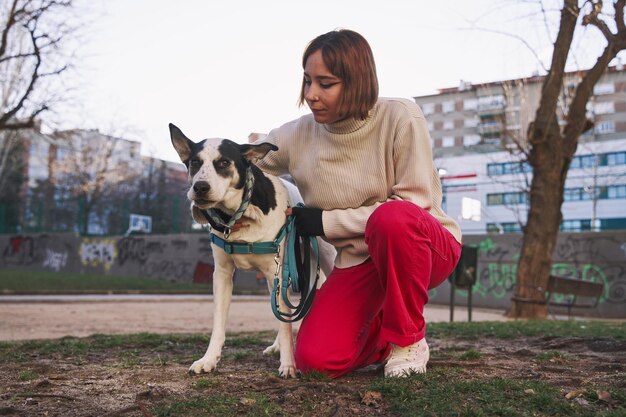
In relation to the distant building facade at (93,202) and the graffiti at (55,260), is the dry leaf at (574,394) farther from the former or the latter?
the graffiti at (55,260)

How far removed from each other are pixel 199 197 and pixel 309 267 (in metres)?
0.91

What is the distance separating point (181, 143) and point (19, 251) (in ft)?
97.4

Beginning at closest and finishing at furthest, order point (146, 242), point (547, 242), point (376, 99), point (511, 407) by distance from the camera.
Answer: point (511, 407) < point (376, 99) < point (547, 242) < point (146, 242)

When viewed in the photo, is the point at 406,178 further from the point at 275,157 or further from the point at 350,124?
the point at 275,157

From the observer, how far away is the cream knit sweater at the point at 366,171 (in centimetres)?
347

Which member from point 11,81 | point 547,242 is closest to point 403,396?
point 547,242

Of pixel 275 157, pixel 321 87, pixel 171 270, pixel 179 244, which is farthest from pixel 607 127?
pixel 321 87

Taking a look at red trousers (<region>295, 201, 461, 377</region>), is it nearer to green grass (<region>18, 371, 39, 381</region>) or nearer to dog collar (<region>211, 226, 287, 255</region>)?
dog collar (<region>211, 226, 287, 255</region>)

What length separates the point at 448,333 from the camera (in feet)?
20.1

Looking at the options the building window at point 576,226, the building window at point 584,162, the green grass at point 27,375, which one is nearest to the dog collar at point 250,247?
the green grass at point 27,375

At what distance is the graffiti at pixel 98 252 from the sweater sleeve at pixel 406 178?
25.2m

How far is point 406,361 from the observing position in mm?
3277

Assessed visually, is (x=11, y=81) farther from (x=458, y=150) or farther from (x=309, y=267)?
(x=458, y=150)

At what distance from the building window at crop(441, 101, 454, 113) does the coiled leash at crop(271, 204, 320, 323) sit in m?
76.5
